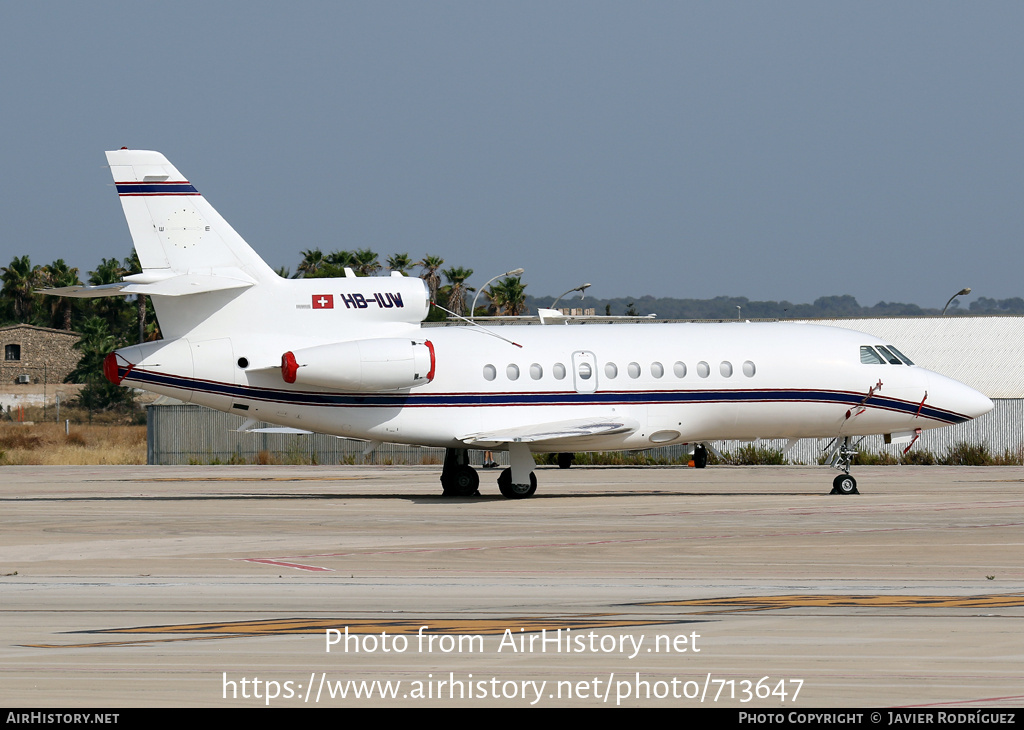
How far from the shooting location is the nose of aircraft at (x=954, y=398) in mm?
29750

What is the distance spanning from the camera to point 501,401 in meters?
27.9

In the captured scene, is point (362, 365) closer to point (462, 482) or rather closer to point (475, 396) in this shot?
point (475, 396)

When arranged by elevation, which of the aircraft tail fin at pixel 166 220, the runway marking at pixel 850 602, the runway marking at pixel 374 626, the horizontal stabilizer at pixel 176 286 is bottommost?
the runway marking at pixel 850 602

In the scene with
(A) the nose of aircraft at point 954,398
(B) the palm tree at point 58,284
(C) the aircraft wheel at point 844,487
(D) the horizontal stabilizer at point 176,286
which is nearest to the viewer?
(D) the horizontal stabilizer at point 176,286

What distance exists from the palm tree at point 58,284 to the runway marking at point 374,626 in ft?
316

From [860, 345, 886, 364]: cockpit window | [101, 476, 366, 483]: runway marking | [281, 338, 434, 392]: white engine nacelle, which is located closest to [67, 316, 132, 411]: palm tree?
[101, 476, 366, 483]: runway marking

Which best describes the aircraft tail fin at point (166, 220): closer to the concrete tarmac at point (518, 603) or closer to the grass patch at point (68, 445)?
the concrete tarmac at point (518, 603)

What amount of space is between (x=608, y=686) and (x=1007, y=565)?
30.1 feet

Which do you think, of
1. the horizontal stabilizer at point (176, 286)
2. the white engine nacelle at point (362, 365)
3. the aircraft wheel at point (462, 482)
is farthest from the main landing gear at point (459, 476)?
the horizontal stabilizer at point (176, 286)

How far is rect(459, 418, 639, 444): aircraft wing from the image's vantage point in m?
26.8

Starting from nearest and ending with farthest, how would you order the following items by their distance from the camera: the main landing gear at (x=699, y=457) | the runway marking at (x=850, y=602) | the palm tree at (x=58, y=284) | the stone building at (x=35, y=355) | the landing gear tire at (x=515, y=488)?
the runway marking at (x=850, y=602) < the landing gear tire at (x=515, y=488) < the main landing gear at (x=699, y=457) < the stone building at (x=35, y=355) < the palm tree at (x=58, y=284)

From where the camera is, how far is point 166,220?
26516mm

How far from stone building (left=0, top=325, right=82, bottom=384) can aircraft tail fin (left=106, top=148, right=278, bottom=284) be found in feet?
223
